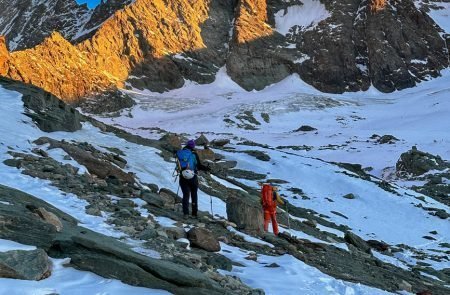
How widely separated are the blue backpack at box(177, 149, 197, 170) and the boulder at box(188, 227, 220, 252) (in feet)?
10.6

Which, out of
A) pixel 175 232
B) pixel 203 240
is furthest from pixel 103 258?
pixel 175 232

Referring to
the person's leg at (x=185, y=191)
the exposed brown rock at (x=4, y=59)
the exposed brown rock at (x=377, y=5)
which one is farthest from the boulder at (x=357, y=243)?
the exposed brown rock at (x=377, y=5)

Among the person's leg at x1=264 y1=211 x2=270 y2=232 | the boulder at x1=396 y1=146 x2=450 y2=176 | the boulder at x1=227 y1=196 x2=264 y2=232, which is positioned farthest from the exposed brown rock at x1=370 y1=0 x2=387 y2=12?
the boulder at x1=227 y1=196 x2=264 y2=232

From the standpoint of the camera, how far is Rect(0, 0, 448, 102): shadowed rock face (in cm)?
13762

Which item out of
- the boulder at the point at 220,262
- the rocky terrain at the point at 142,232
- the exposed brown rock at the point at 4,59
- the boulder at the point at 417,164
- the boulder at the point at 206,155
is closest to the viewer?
the rocky terrain at the point at 142,232

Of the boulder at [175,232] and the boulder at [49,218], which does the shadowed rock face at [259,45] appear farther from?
the boulder at [49,218]

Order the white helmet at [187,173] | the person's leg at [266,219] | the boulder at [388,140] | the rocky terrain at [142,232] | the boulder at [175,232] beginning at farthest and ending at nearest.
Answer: the boulder at [388,140] → the person's leg at [266,219] → the white helmet at [187,173] → the boulder at [175,232] → the rocky terrain at [142,232]

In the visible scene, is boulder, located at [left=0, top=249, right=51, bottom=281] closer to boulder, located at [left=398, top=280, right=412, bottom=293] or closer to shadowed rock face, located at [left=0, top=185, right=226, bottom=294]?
shadowed rock face, located at [left=0, top=185, right=226, bottom=294]

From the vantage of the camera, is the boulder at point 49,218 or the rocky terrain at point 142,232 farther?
the boulder at point 49,218

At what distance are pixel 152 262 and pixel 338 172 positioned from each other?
27.6 meters

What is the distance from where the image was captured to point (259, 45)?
151 meters

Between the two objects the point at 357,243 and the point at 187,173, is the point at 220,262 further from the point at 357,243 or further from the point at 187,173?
the point at 357,243

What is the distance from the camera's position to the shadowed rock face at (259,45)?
138m

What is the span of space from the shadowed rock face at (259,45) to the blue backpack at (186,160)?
114562mm
